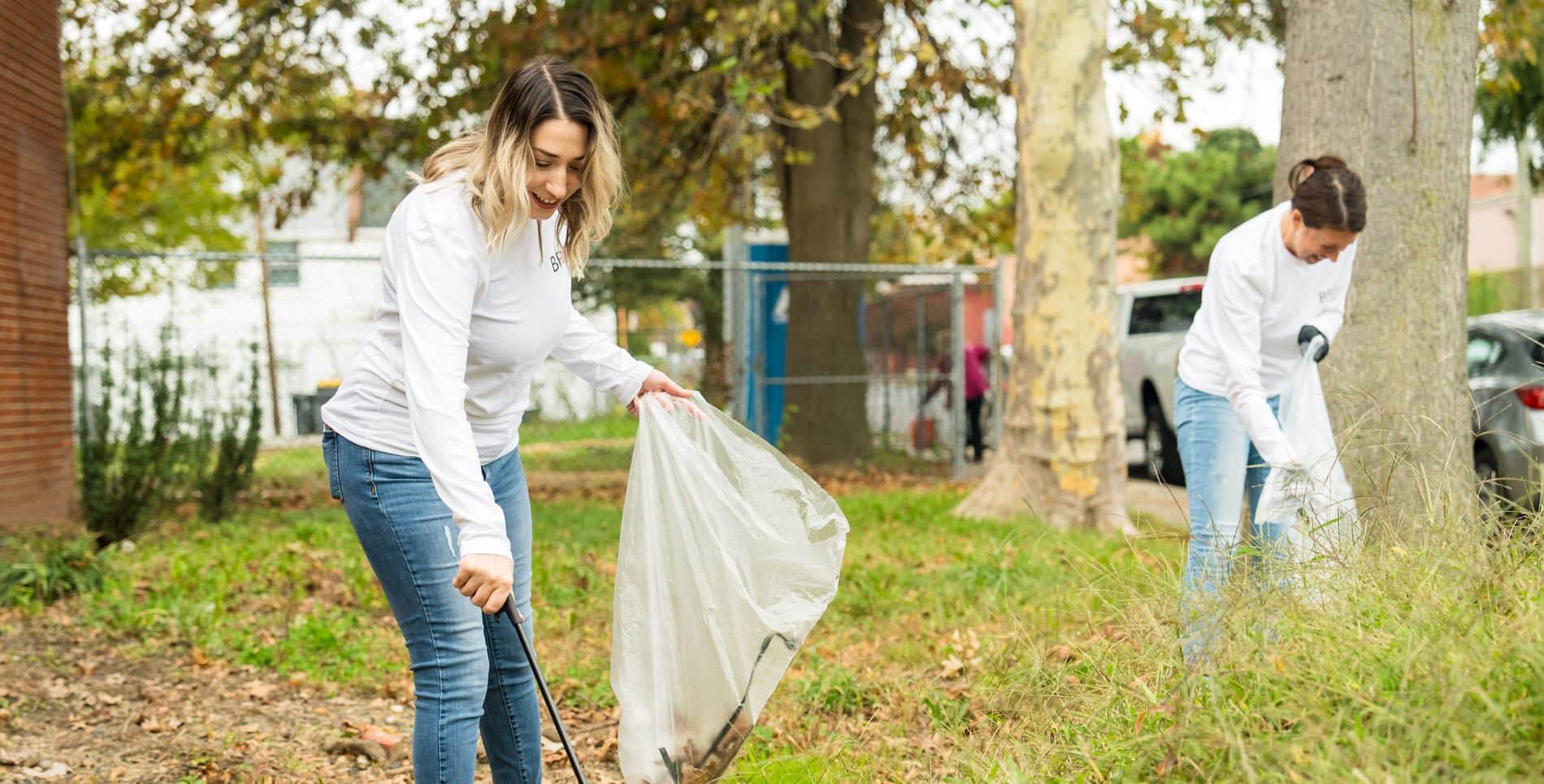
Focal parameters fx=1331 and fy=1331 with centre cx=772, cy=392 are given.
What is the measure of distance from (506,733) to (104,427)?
649 cm

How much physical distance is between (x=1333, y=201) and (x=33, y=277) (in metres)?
7.33

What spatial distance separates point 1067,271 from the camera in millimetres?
8125

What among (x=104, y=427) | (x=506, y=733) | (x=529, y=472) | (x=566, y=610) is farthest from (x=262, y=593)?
(x=529, y=472)

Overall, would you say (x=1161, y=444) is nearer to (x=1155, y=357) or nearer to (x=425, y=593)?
(x=1155, y=357)

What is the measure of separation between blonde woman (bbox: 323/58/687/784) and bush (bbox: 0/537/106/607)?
13.8ft

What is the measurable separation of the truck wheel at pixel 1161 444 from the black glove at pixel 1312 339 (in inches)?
342

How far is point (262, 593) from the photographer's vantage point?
630 centimetres

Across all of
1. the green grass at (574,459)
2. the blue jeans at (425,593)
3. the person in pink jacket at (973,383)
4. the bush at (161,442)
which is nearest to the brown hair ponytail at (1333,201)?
the blue jeans at (425,593)

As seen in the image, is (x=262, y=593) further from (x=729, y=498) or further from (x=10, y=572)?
(x=729, y=498)

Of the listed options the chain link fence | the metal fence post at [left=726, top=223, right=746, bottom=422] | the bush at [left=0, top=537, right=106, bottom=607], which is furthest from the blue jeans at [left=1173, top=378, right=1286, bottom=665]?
the metal fence post at [left=726, top=223, right=746, bottom=422]

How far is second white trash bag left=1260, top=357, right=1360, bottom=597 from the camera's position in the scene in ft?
9.59

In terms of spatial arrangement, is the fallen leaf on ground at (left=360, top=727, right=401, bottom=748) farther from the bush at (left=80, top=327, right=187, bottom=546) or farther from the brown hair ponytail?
the bush at (left=80, top=327, right=187, bottom=546)

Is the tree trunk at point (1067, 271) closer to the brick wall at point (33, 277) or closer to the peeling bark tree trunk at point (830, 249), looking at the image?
the peeling bark tree trunk at point (830, 249)

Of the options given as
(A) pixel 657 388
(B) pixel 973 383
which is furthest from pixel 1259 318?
(B) pixel 973 383
